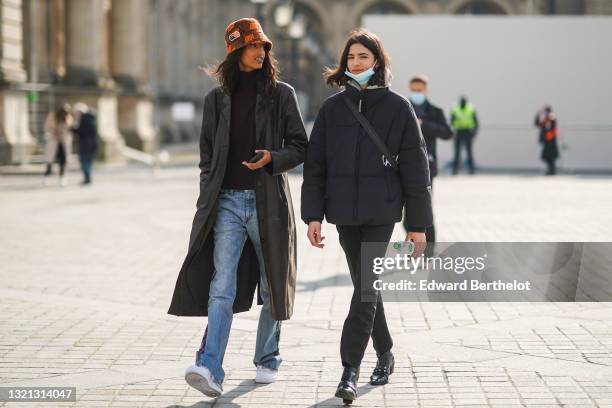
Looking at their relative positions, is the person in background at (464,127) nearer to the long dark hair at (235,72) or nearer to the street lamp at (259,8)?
the street lamp at (259,8)

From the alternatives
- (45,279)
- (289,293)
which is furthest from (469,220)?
(289,293)

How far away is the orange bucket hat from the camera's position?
5719 millimetres

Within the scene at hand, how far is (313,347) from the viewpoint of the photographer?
702 cm

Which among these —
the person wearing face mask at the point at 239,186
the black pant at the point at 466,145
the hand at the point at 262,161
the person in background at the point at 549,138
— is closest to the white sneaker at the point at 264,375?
the person wearing face mask at the point at 239,186

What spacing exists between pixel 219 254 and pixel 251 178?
41 cm

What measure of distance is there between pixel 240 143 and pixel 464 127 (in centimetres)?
2170

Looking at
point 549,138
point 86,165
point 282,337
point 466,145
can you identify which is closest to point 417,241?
point 282,337

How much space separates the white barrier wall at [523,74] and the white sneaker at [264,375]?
23350 millimetres

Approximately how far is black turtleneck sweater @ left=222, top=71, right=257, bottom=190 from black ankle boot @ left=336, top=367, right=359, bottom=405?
1.03m

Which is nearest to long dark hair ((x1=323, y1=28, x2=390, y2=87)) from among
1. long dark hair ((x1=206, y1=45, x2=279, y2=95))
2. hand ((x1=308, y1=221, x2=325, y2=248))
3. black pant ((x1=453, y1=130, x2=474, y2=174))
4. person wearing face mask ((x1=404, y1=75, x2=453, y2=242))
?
long dark hair ((x1=206, y1=45, x2=279, y2=95))

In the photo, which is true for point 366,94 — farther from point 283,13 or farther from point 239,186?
point 283,13

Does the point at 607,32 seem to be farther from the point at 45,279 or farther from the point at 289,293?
the point at 289,293

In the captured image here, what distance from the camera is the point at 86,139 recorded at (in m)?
22.7

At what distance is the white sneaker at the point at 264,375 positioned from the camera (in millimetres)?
6061
